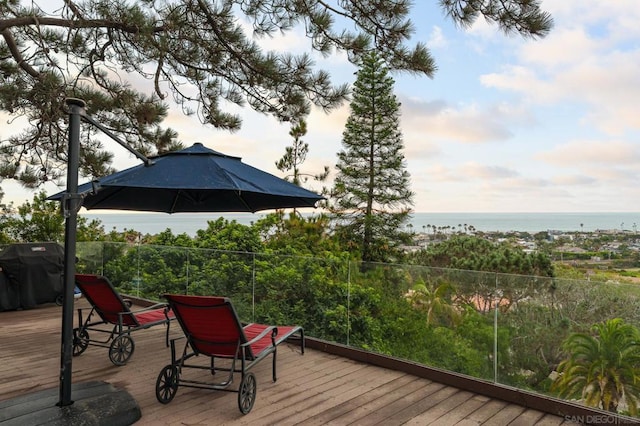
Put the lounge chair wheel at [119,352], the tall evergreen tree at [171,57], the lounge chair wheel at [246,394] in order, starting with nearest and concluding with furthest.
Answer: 1. the lounge chair wheel at [246,394]
2. the lounge chair wheel at [119,352]
3. the tall evergreen tree at [171,57]

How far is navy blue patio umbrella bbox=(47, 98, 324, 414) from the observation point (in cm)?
265

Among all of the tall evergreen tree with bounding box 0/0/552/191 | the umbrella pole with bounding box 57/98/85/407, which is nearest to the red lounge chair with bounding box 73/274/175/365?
the umbrella pole with bounding box 57/98/85/407

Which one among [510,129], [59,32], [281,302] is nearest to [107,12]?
[59,32]

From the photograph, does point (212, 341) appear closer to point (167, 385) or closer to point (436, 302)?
point (167, 385)

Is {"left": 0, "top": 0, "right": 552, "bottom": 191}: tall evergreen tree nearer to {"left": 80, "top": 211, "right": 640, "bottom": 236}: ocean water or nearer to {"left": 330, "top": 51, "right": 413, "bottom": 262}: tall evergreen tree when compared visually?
{"left": 80, "top": 211, "right": 640, "bottom": 236}: ocean water

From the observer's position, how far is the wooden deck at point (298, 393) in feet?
9.47

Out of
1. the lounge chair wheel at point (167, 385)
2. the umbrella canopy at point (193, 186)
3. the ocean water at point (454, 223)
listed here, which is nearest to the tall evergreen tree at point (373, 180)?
the ocean water at point (454, 223)

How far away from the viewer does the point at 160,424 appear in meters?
2.74

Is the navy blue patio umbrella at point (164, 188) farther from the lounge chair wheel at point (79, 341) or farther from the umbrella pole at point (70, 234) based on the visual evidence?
the lounge chair wheel at point (79, 341)

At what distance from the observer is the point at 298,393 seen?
3299 millimetres

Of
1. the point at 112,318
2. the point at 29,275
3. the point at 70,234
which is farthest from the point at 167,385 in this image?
the point at 29,275

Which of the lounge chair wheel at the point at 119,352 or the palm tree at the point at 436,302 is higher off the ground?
the palm tree at the point at 436,302

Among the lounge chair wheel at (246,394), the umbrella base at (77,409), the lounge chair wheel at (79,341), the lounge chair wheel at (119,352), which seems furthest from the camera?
the lounge chair wheel at (79,341)

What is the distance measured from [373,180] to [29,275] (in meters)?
17.2
